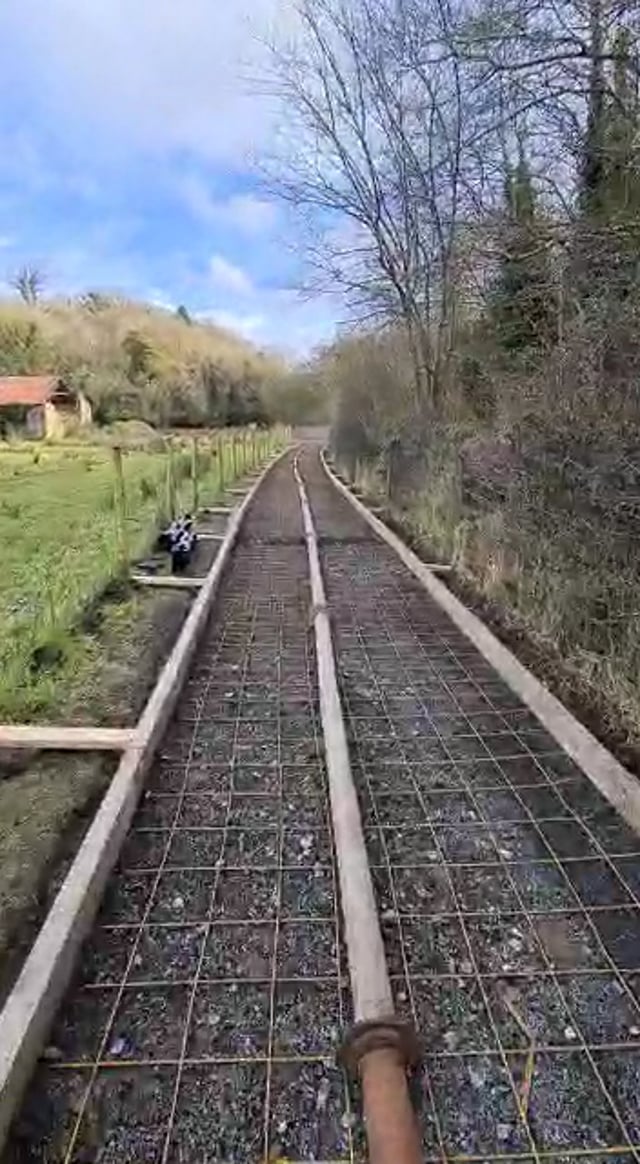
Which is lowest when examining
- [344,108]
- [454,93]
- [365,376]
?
[365,376]

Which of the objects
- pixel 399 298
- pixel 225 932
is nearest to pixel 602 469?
pixel 225 932

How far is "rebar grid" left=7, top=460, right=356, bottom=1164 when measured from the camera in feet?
5.70

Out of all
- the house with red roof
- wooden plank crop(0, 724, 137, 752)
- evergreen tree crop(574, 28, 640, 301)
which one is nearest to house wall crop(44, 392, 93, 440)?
the house with red roof

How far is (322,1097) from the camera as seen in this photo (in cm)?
181

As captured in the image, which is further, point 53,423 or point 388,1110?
point 53,423

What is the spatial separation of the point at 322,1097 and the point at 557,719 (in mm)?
2282

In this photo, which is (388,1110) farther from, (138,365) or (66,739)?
(138,365)

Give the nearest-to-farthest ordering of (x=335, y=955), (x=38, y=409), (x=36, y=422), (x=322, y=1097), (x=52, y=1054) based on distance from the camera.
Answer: (x=322, y=1097) → (x=52, y=1054) → (x=335, y=955) → (x=36, y=422) → (x=38, y=409)

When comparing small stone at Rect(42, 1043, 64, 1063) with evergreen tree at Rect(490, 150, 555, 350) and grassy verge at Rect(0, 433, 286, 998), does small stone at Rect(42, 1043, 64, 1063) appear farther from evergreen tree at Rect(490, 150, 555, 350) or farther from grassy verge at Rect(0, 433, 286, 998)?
evergreen tree at Rect(490, 150, 555, 350)

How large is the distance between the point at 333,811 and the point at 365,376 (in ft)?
53.8

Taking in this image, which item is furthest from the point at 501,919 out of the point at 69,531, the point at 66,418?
the point at 66,418

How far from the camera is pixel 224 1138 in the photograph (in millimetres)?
1713

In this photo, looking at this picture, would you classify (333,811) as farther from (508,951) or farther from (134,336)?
(134,336)

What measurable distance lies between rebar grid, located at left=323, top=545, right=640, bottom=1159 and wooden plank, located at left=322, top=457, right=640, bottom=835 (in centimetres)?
6
